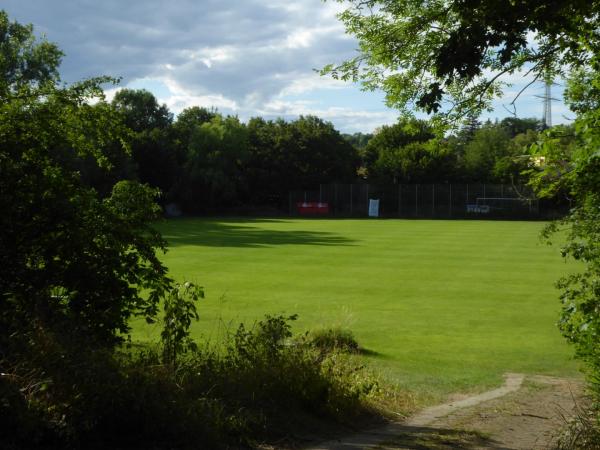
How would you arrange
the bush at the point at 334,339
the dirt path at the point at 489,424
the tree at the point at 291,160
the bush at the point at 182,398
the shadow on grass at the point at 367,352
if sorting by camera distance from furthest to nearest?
1. the tree at the point at 291,160
2. the shadow on grass at the point at 367,352
3. the bush at the point at 334,339
4. the dirt path at the point at 489,424
5. the bush at the point at 182,398

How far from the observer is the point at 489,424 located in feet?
25.8

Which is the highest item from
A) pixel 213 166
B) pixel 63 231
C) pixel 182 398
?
pixel 213 166

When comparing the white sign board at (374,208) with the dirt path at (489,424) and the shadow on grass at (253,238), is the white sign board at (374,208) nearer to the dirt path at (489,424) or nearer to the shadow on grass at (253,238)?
the shadow on grass at (253,238)

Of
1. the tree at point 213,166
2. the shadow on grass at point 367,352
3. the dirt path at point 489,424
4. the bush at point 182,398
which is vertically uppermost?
the tree at point 213,166

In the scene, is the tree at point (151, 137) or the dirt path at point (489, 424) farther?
the tree at point (151, 137)

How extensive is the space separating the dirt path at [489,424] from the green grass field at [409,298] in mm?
931

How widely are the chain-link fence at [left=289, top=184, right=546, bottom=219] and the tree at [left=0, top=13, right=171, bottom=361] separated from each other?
2876 inches

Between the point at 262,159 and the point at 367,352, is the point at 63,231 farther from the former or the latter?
the point at 262,159

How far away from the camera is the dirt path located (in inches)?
253

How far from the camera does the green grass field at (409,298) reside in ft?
42.6

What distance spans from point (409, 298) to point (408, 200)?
63.9 m

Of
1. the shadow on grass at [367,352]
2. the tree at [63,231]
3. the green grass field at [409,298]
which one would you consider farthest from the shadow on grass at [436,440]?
the shadow on grass at [367,352]

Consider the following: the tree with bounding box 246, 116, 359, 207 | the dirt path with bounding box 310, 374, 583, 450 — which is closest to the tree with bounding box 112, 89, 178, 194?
the tree with bounding box 246, 116, 359, 207

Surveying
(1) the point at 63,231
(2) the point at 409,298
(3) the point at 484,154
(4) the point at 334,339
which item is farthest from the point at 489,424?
(3) the point at 484,154
